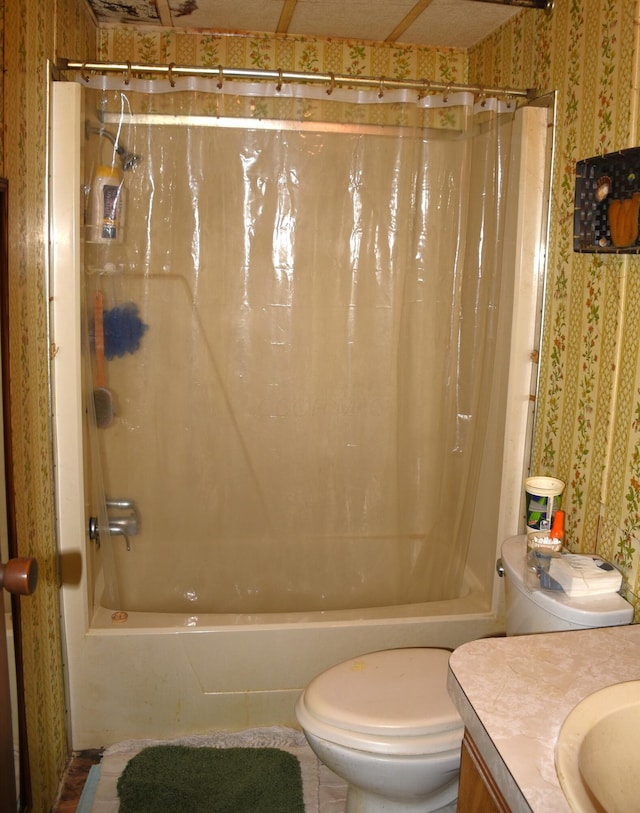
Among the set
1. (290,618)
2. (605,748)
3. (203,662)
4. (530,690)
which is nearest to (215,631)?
(203,662)

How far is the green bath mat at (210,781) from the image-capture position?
6.30 feet

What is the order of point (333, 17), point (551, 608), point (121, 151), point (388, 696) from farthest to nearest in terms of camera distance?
point (333, 17), point (121, 151), point (388, 696), point (551, 608)

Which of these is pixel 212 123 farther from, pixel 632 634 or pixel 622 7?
pixel 632 634

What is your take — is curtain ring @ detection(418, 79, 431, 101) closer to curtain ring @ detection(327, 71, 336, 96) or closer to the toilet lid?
curtain ring @ detection(327, 71, 336, 96)

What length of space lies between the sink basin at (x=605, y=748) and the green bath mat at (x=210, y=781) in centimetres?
115

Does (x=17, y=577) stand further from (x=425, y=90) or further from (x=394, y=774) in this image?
(x=425, y=90)

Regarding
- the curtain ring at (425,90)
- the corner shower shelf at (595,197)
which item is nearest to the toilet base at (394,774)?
the corner shower shelf at (595,197)

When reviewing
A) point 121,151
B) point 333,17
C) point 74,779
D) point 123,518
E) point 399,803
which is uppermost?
point 333,17

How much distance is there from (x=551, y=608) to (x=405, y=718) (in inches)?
16.4

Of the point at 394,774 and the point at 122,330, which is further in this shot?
the point at 122,330

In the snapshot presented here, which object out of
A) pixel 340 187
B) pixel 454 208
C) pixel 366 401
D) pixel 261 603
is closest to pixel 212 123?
pixel 340 187

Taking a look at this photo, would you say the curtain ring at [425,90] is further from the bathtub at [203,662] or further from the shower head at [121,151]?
the bathtub at [203,662]

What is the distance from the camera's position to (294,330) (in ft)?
7.92

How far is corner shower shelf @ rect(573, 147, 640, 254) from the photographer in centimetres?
150
